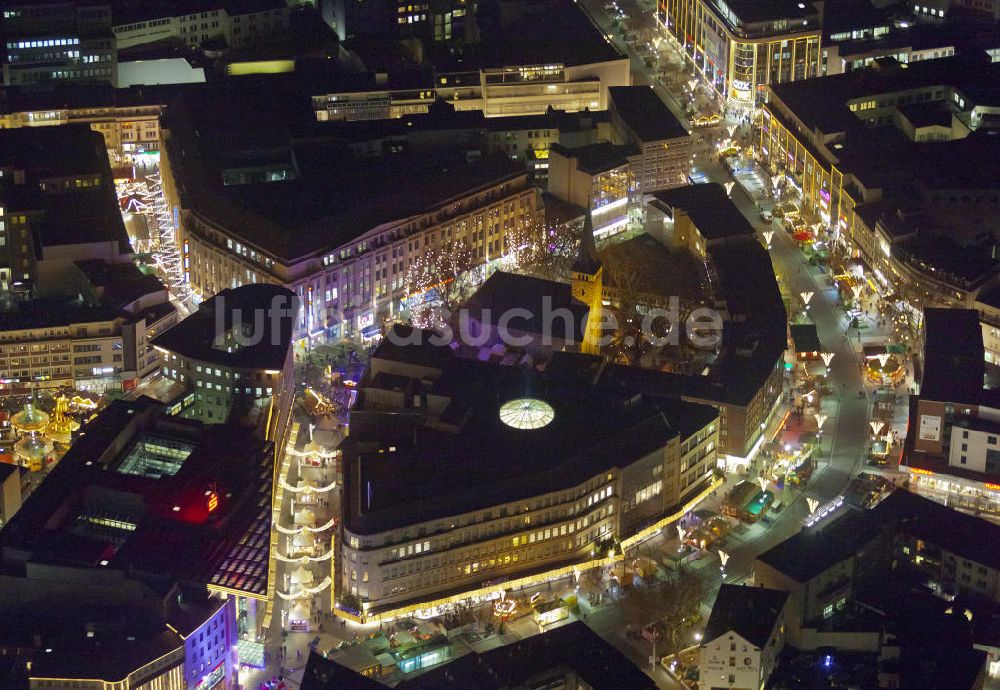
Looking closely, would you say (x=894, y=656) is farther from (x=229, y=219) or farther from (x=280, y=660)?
(x=229, y=219)

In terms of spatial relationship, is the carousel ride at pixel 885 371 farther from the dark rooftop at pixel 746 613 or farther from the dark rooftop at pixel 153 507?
the dark rooftop at pixel 153 507

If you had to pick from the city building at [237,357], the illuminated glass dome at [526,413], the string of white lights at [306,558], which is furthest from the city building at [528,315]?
the string of white lights at [306,558]

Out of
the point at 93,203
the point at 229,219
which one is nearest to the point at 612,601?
the point at 229,219

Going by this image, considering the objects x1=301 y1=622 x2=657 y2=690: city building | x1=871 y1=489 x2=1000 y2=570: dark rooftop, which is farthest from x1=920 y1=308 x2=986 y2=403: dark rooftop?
x1=301 y1=622 x2=657 y2=690: city building

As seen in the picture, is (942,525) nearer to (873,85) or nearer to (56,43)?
(873,85)

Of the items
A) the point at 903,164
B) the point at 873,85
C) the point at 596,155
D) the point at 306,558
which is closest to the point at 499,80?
the point at 596,155
